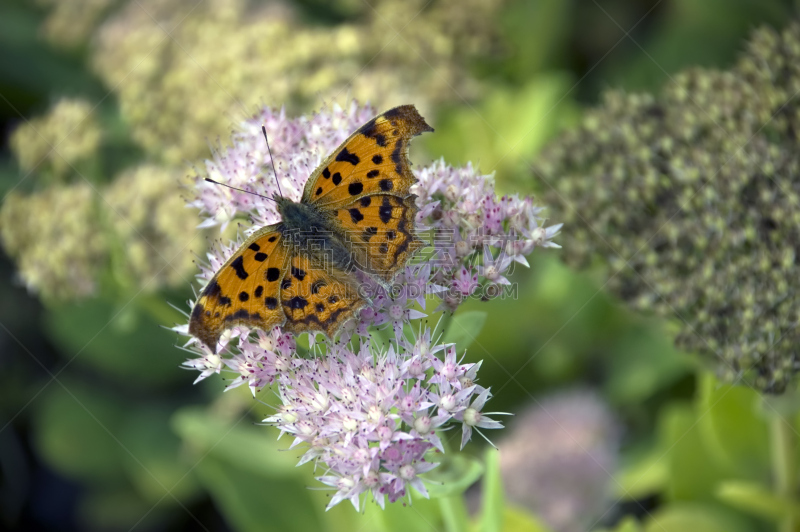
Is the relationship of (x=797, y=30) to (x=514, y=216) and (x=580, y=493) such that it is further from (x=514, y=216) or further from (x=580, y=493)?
(x=580, y=493)

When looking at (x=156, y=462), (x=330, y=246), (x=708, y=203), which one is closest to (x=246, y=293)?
(x=330, y=246)

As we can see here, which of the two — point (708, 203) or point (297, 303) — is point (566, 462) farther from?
point (297, 303)

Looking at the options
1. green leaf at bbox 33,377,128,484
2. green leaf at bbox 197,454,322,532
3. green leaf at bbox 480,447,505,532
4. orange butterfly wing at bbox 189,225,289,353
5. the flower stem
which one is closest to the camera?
orange butterfly wing at bbox 189,225,289,353

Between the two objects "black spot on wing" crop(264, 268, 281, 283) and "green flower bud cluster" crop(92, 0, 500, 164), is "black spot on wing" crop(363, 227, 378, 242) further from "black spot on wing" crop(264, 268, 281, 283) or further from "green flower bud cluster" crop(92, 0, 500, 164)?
"green flower bud cluster" crop(92, 0, 500, 164)

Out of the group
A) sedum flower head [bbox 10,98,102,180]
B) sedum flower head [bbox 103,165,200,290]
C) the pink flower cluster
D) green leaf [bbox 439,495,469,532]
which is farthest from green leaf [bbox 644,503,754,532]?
sedum flower head [bbox 10,98,102,180]

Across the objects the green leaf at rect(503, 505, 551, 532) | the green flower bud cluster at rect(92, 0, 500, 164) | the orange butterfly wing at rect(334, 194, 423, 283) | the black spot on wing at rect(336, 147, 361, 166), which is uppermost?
the green flower bud cluster at rect(92, 0, 500, 164)

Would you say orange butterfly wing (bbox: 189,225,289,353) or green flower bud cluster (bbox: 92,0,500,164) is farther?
green flower bud cluster (bbox: 92,0,500,164)
